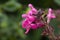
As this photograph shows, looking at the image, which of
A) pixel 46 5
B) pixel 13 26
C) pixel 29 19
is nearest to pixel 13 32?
pixel 13 26

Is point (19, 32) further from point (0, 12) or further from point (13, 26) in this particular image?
point (0, 12)

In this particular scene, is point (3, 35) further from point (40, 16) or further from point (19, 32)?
point (40, 16)

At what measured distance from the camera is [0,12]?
2199 mm

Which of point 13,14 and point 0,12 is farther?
point 13,14

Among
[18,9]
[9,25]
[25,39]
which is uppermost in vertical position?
[18,9]

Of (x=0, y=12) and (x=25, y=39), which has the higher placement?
(x=0, y=12)

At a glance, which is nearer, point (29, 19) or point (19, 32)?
point (29, 19)

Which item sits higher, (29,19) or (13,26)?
(29,19)

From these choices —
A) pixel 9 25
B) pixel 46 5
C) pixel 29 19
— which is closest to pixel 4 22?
pixel 9 25

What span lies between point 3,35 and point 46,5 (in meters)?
0.63

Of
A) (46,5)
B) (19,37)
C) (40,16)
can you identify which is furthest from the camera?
(46,5)

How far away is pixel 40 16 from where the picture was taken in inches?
33.0

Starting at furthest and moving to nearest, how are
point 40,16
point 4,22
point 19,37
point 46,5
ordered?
point 46,5, point 19,37, point 4,22, point 40,16

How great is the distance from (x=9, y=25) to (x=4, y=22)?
83mm
